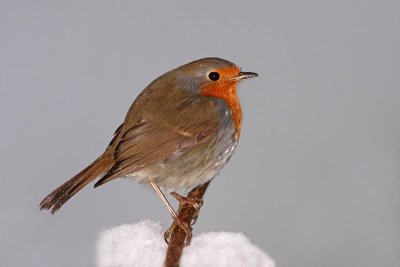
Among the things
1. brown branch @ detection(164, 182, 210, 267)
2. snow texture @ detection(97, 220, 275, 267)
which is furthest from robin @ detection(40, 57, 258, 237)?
snow texture @ detection(97, 220, 275, 267)

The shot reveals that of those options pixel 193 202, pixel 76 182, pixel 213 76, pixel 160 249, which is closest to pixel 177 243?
pixel 160 249

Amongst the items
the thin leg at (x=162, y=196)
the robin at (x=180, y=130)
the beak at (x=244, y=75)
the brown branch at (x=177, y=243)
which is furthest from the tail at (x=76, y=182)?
the beak at (x=244, y=75)

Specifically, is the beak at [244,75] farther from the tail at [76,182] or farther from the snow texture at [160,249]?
the snow texture at [160,249]

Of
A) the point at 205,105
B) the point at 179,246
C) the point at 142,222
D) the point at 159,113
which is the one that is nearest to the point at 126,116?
the point at 159,113

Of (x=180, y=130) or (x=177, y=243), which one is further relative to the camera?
(x=180, y=130)

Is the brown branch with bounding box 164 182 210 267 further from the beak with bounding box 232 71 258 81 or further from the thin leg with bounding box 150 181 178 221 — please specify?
the beak with bounding box 232 71 258 81

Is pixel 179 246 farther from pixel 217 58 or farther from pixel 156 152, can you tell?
pixel 217 58

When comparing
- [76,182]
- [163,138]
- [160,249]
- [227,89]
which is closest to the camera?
[160,249]

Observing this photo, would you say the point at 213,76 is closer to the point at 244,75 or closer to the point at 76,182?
the point at 244,75
